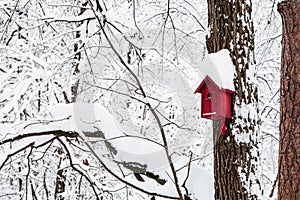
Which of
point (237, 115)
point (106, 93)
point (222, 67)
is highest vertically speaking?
point (222, 67)

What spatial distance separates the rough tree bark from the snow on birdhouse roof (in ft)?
0.11

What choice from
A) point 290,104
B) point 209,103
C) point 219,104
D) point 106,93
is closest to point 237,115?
point 219,104

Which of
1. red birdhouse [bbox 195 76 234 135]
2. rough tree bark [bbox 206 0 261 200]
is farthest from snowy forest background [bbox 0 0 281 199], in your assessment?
red birdhouse [bbox 195 76 234 135]

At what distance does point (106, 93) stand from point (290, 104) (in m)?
2.75

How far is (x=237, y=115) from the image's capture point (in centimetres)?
244

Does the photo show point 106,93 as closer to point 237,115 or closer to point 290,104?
point 237,115

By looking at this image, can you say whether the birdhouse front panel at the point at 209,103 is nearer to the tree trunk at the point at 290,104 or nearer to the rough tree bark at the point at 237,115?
Answer: the rough tree bark at the point at 237,115

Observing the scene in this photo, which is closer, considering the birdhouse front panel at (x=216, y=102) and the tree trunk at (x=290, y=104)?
the tree trunk at (x=290, y=104)

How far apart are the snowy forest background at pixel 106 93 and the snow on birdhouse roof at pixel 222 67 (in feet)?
1.10

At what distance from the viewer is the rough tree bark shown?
2398mm

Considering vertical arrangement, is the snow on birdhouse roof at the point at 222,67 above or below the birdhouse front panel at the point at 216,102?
above

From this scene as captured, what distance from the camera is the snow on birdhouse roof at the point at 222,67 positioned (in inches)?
96.0

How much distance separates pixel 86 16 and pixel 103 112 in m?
1.38

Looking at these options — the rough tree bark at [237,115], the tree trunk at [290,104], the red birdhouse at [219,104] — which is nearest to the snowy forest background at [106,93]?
the rough tree bark at [237,115]
